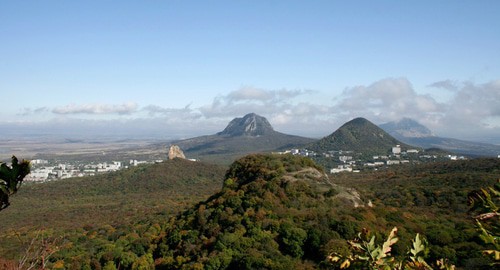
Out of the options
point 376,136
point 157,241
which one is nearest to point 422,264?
point 157,241

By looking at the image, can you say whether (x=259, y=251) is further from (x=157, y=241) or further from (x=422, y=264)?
(x=422, y=264)

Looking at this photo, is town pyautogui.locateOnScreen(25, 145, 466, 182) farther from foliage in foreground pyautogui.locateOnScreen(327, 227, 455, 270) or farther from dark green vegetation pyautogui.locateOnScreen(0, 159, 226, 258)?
foliage in foreground pyautogui.locateOnScreen(327, 227, 455, 270)

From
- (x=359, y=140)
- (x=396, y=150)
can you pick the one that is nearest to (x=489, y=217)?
(x=396, y=150)

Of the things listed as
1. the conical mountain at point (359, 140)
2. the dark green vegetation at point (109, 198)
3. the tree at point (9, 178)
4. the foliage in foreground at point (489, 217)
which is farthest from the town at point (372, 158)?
the foliage in foreground at point (489, 217)

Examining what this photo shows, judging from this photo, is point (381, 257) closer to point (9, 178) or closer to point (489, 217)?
point (489, 217)

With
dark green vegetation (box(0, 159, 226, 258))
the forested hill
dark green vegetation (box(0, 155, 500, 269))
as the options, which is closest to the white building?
dark green vegetation (box(0, 159, 226, 258))

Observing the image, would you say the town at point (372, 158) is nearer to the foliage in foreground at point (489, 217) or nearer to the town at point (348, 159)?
the town at point (348, 159)

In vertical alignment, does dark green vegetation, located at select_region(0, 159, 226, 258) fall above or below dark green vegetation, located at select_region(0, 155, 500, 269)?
below
